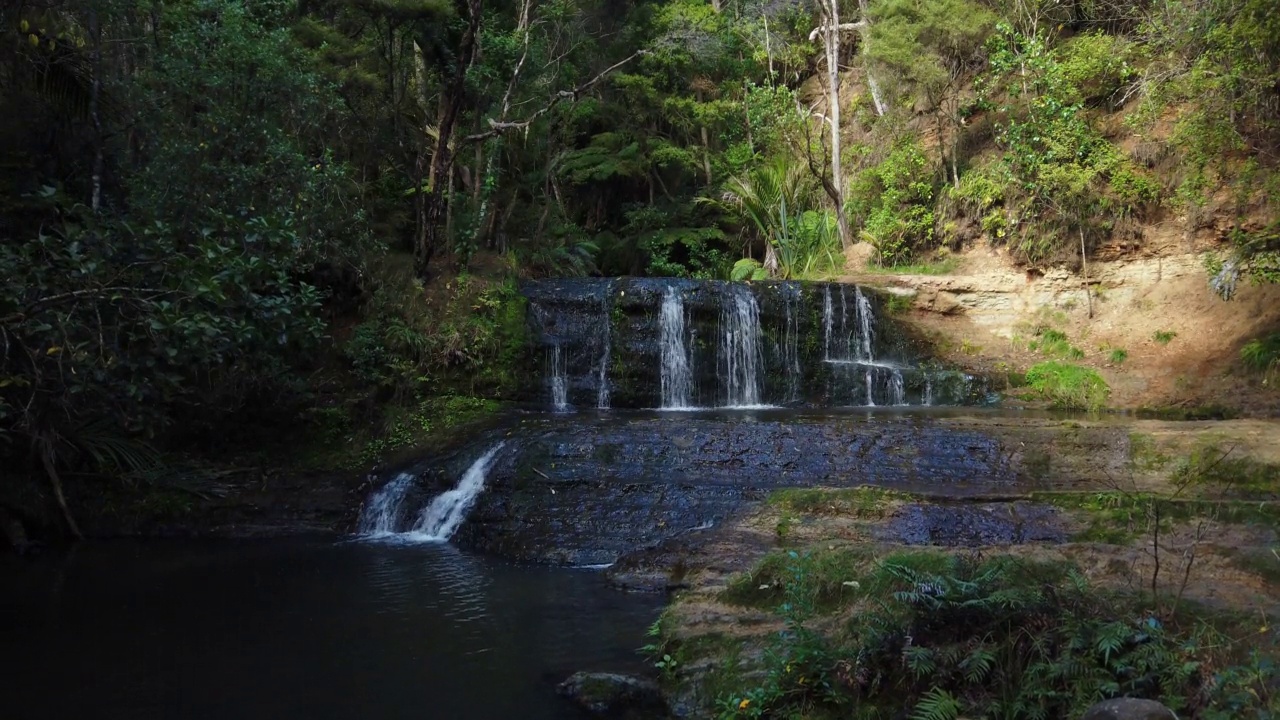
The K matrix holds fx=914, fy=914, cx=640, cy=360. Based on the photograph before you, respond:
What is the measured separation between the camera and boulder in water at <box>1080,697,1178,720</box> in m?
3.85

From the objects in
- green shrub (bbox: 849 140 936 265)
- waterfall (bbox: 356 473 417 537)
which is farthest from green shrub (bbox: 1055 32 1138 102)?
waterfall (bbox: 356 473 417 537)

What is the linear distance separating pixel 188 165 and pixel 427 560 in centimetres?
576

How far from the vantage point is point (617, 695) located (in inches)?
221

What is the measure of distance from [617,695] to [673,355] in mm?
10465

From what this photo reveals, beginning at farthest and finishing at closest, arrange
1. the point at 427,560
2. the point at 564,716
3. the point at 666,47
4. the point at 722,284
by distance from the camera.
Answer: the point at 666,47, the point at 722,284, the point at 427,560, the point at 564,716

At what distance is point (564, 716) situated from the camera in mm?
5543

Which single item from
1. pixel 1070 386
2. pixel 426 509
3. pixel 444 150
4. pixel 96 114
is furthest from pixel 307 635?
pixel 1070 386

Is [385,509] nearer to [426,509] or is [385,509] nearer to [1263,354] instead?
[426,509]

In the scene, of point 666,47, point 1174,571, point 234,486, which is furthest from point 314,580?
point 666,47

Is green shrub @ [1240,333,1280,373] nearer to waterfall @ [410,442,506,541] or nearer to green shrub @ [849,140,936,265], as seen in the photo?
green shrub @ [849,140,936,265]

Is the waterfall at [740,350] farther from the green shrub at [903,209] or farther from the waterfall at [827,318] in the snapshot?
the green shrub at [903,209]

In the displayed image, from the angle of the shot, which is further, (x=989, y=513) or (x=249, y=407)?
(x=249, y=407)

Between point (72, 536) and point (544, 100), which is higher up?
point (544, 100)

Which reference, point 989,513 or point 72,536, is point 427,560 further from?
point 989,513
